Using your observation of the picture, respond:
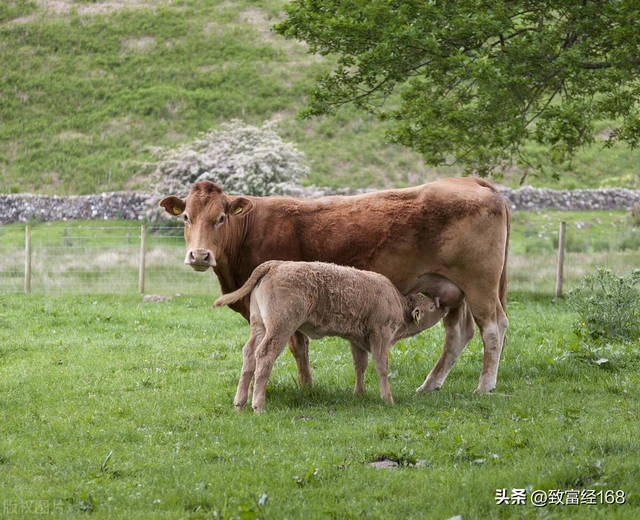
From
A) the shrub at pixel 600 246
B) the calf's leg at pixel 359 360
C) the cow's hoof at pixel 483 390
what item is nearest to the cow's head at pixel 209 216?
the calf's leg at pixel 359 360

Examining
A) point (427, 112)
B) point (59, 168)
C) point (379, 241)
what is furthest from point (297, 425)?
point (59, 168)

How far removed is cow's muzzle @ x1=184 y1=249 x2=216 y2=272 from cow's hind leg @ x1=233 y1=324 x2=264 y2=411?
939mm

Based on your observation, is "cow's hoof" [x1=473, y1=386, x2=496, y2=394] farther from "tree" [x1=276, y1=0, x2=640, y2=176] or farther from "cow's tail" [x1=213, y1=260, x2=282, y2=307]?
"tree" [x1=276, y1=0, x2=640, y2=176]

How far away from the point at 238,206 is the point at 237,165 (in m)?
21.5

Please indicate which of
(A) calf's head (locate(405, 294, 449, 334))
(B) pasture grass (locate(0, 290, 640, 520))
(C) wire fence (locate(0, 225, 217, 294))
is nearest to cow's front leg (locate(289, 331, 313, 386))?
(B) pasture grass (locate(0, 290, 640, 520))

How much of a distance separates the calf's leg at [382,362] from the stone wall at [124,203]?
945 inches

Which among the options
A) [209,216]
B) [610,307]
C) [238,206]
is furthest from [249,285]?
[610,307]

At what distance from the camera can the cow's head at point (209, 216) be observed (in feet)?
30.1

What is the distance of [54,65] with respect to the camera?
1969 inches

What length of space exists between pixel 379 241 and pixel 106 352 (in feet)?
16.0

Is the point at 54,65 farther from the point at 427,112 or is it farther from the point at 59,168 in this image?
the point at 427,112

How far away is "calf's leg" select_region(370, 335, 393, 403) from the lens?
876 centimetres

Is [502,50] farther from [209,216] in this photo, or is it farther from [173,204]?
[173,204]

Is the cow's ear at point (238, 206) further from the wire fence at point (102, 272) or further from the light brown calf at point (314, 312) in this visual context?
the wire fence at point (102, 272)
